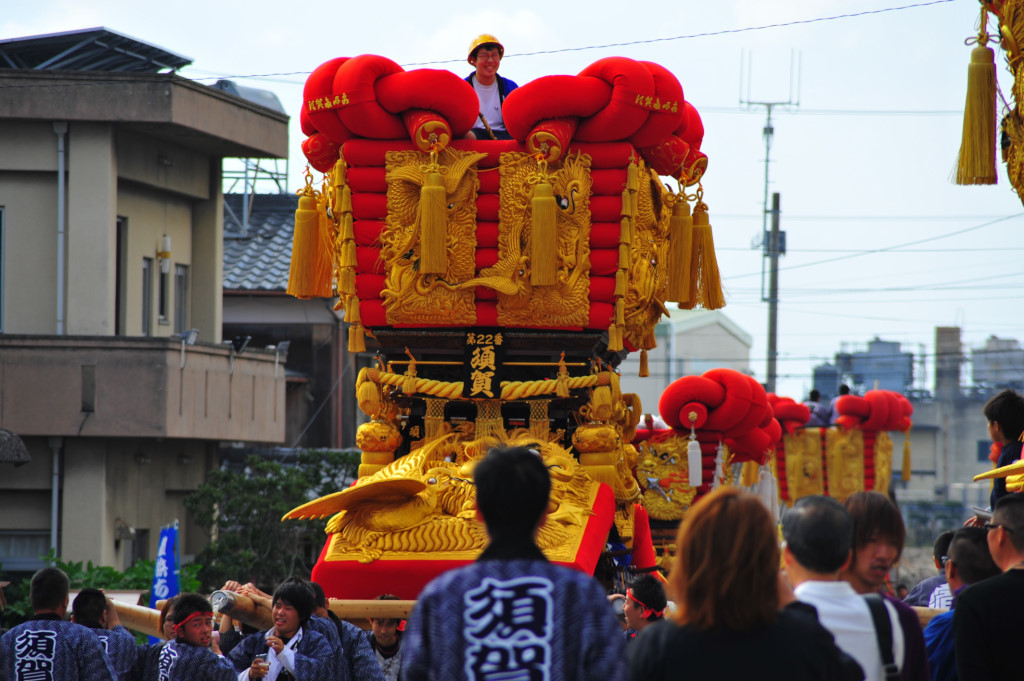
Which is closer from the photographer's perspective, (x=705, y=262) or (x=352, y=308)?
(x=352, y=308)

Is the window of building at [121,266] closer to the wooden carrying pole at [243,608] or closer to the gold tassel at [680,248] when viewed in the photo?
the gold tassel at [680,248]

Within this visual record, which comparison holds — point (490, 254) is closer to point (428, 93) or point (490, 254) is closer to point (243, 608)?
point (428, 93)

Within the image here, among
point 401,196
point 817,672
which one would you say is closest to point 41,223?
point 401,196

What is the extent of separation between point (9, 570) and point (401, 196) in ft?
33.0

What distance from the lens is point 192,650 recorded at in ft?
19.7

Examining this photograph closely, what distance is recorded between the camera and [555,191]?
28.1 ft

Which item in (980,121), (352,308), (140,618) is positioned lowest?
(140,618)

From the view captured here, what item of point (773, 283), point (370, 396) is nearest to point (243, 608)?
point (370, 396)

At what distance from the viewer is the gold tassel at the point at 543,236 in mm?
8359

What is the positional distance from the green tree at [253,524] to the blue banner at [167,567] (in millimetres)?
5050

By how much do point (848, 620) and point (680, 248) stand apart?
5.93 m

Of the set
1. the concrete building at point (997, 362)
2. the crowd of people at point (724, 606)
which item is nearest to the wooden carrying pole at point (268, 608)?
the crowd of people at point (724, 606)

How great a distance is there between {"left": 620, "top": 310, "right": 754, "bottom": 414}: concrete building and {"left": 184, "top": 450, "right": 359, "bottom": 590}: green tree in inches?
887

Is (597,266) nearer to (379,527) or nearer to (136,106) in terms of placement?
(379,527)
